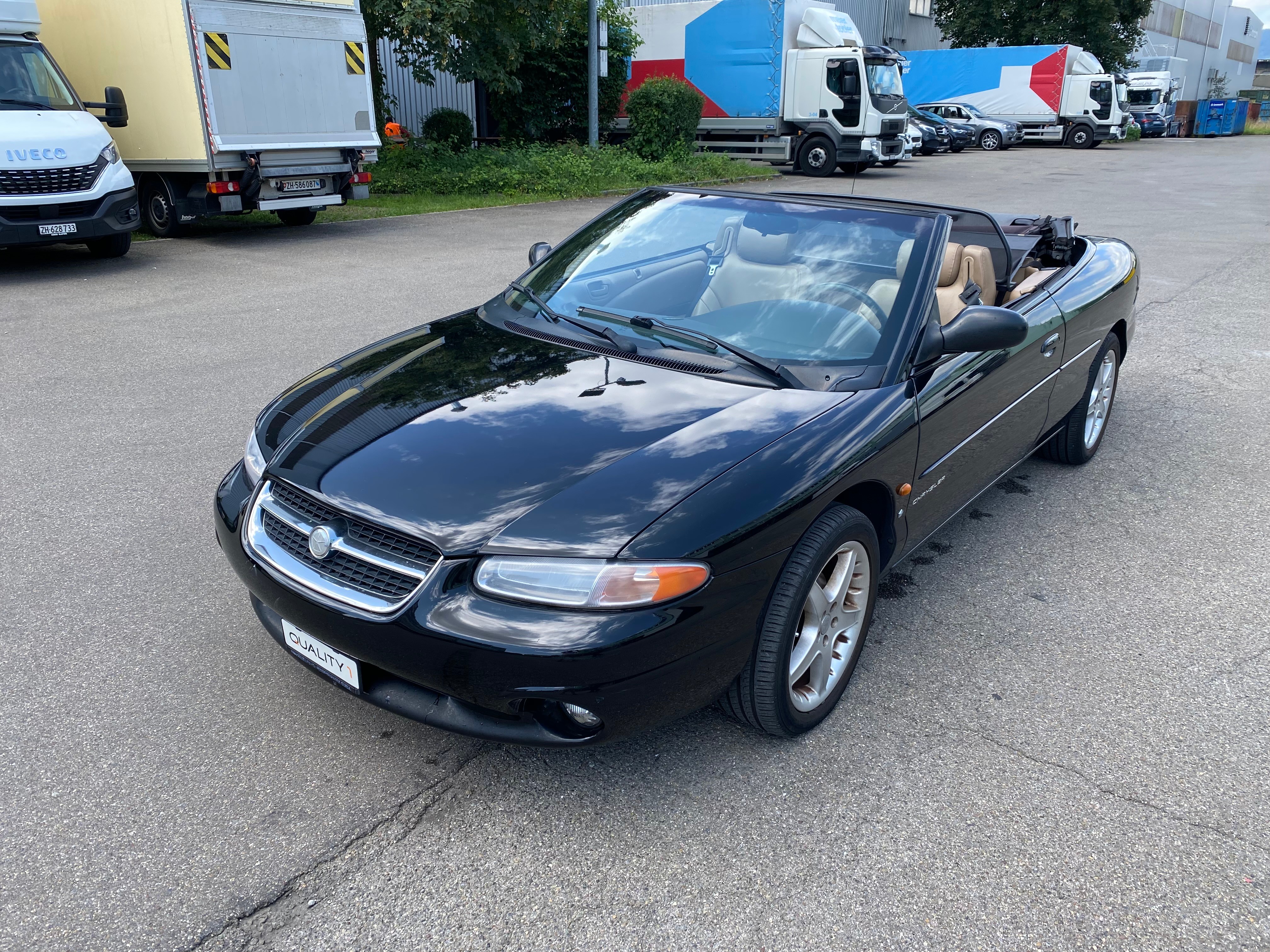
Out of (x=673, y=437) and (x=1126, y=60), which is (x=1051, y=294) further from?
(x=1126, y=60)

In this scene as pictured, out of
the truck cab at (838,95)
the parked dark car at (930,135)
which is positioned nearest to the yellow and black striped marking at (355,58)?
the truck cab at (838,95)

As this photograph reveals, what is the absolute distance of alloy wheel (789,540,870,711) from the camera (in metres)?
2.84

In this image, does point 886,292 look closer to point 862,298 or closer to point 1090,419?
point 862,298

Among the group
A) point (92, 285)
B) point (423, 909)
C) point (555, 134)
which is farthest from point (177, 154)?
point (555, 134)

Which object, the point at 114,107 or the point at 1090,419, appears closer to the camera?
the point at 1090,419

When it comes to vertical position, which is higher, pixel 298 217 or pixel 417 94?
pixel 417 94

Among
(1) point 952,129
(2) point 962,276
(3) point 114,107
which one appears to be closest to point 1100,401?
(2) point 962,276

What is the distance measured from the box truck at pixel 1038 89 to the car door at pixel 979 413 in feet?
128

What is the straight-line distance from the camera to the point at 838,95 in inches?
907

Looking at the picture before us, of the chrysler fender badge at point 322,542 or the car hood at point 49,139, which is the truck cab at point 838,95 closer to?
the car hood at point 49,139

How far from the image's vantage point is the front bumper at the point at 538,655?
91.0 inches

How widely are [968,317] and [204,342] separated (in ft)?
19.1

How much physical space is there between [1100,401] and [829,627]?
3056mm

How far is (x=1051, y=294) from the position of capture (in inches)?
172
